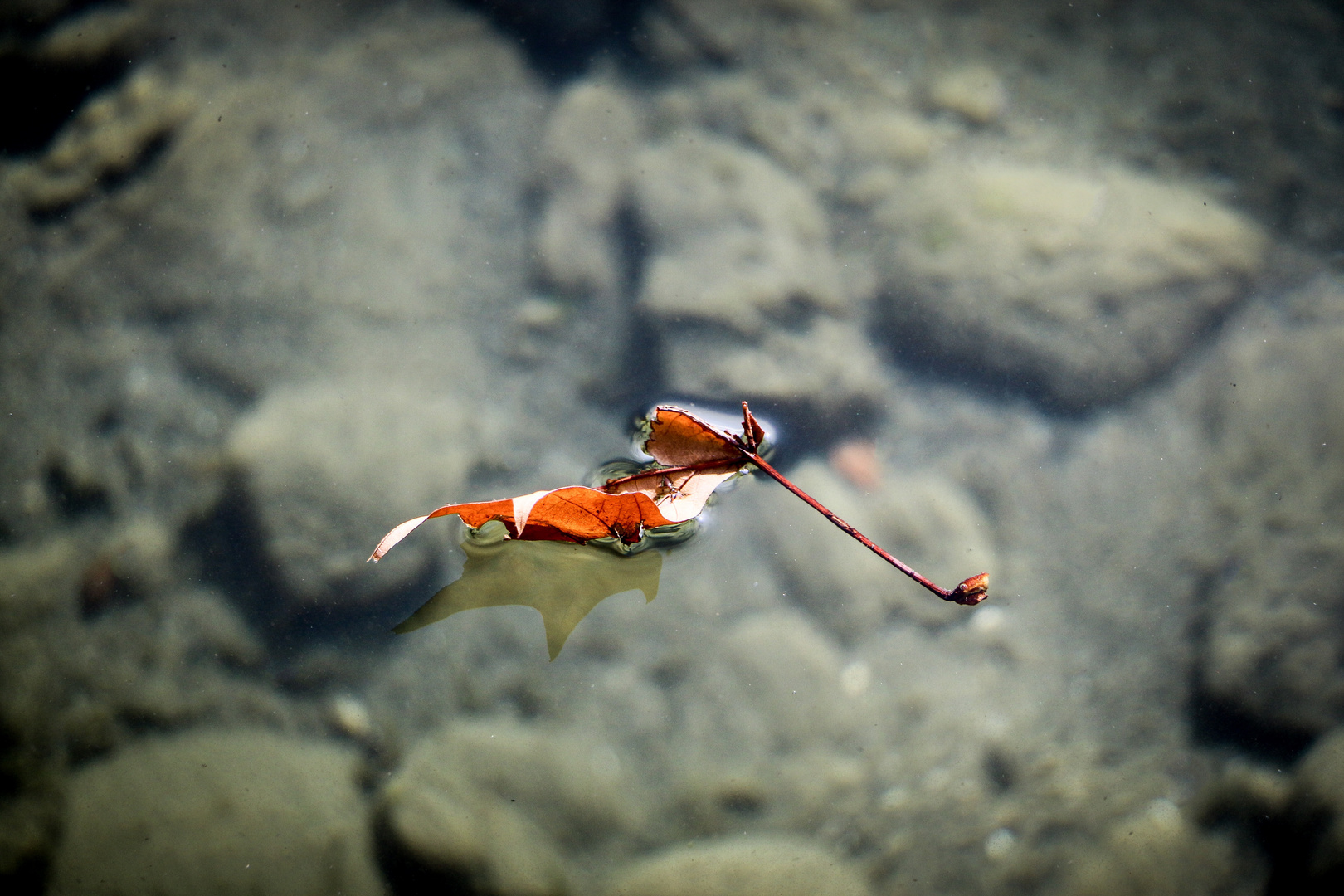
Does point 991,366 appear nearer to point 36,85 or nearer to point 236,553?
point 236,553

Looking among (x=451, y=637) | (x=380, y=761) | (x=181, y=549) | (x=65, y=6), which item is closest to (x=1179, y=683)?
(x=451, y=637)

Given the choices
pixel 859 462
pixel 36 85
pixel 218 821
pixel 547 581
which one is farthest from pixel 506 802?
pixel 36 85

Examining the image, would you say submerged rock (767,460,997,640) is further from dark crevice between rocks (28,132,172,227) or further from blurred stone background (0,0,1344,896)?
dark crevice between rocks (28,132,172,227)

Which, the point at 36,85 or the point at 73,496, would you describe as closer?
the point at 73,496

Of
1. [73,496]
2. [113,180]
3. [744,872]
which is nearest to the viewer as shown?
[744,872]

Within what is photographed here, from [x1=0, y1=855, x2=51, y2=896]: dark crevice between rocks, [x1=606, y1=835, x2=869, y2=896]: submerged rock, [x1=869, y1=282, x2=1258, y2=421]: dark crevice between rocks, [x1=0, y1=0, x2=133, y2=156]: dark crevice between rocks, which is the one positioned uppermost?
[x1=0, y1=0, x2=133, y2=156]: dark crevice between rocks

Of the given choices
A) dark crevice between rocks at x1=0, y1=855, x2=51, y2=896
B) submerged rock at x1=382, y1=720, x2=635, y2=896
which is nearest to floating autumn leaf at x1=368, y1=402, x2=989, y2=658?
submerged rock at x1=382, y1=720, x2=635, y2=896
